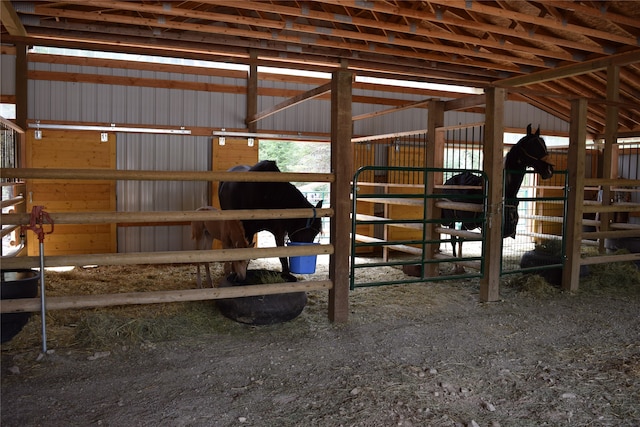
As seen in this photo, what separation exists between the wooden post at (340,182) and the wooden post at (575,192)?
3168 mm

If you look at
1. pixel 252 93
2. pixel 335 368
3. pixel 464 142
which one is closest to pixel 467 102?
pixel 335 368

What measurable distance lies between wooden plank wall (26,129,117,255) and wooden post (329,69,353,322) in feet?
17.7

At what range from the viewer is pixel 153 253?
375 cm

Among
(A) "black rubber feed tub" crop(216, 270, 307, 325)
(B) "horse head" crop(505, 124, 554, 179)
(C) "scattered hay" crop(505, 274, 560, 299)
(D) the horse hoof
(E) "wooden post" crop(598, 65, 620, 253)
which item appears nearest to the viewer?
(A) "black rubber feed tub" crop(216, 270, 307, 325)

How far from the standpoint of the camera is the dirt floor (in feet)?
8.50

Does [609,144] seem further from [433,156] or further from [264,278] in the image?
[264,278]

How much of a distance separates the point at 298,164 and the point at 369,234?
15.3m

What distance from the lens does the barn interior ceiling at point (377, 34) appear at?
676cm

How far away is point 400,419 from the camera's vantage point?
2525 mm

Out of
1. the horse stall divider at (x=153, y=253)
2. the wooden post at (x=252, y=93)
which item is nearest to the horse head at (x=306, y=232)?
the horse stall divider at (x=153, y=253)

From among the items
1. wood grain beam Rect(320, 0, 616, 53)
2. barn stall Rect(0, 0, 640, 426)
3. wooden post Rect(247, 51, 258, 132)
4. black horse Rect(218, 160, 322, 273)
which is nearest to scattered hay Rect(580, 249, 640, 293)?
barn stall Rect(0, 0, 640, 426)

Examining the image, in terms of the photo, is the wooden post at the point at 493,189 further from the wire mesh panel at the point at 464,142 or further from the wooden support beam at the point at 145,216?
the wooden support beam at the point at 145,216

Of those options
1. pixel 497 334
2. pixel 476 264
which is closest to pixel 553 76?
pixel 476 264

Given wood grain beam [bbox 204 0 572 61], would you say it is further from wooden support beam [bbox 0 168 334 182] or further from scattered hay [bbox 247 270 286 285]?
scattered hay [bbox 247 270 286 285]
